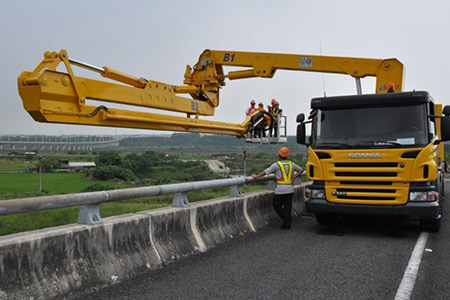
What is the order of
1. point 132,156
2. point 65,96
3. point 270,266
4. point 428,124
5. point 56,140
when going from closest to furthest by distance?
point 270,266 → point 65,96 → point 428,124 → point 132,156 → point 56,140

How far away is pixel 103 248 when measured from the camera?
5027mm

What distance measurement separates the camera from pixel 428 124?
831cm

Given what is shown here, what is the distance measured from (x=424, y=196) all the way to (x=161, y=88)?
5.28 metres

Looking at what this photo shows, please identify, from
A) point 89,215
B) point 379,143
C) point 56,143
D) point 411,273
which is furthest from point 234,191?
point 56,143

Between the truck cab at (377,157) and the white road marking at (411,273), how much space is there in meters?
0.84

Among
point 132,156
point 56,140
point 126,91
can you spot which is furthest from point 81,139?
point 126,91

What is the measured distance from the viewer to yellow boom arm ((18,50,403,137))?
20.2 ft

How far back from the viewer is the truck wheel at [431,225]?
27.8ft

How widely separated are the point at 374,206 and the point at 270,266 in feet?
10.8

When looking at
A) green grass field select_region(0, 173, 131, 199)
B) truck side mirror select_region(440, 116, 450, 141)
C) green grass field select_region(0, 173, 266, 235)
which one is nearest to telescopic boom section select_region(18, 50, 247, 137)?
truck side mirror select_region(440, 116, 450, 141)

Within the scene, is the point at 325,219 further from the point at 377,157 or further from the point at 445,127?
the point at 445,127

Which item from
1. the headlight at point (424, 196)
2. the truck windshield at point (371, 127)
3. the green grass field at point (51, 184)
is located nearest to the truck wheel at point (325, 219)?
the truck windshield at point (371, 127)

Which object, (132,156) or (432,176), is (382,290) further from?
(132,156)

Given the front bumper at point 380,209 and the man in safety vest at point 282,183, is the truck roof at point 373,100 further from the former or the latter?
the front bumper at point 380,209
